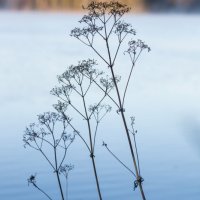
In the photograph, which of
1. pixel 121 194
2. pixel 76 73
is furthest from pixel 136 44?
pixel 121 194

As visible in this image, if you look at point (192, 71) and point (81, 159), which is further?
point (192, 71)

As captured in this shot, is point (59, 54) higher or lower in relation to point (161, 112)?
higher

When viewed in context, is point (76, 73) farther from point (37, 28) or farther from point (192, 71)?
point (37, 28)

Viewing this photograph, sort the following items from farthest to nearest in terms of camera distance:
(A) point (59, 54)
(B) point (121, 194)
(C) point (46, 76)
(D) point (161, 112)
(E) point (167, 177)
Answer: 1. (A) point (59, 54)
2. (C) point (46, 76)
3. (D) point (161, 112)
4. (E) point (167, 177)
5. (B) point (121, 194)

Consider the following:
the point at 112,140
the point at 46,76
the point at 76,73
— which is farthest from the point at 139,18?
the point at 76,73

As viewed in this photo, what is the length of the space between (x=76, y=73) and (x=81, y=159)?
14724 mm

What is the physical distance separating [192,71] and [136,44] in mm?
37288

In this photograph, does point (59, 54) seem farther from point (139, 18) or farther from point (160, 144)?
point (139, 18)

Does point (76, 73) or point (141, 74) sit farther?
point (141, 74)

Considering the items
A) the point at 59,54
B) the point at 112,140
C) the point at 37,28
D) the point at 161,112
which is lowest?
the point at 112,140

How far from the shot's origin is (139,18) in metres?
95.0

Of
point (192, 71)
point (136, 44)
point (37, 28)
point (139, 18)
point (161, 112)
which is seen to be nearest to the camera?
point (136, 44)

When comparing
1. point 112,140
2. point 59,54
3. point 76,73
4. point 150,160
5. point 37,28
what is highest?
point 37,28

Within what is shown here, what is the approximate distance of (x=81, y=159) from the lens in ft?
67.9
